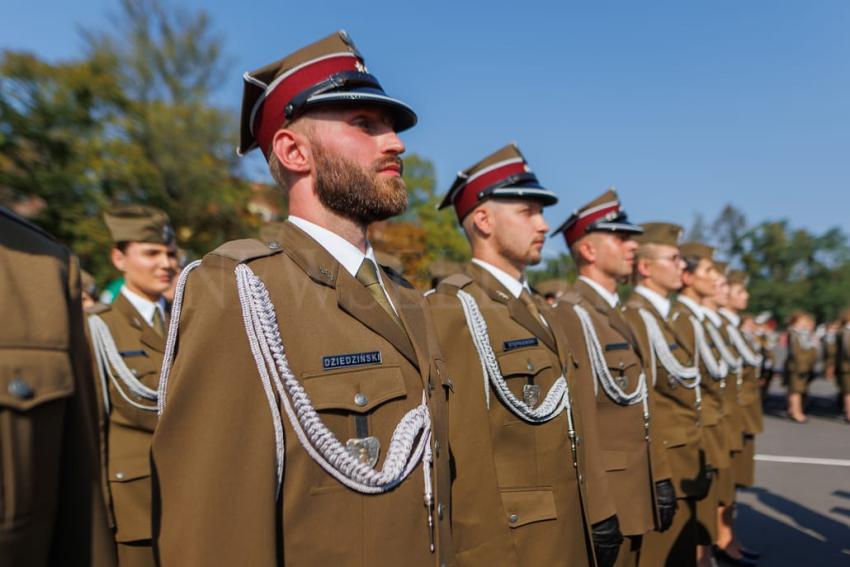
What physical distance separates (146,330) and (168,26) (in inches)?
1145

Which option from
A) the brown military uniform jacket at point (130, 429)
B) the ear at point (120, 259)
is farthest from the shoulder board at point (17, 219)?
the ear at point (120, 259)

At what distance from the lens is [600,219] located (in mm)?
4414

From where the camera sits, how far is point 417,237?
132 feet

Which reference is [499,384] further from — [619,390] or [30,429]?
[30,429]

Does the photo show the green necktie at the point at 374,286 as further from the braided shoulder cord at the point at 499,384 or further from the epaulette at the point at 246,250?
the braided shoulder cord at the point at 499,384

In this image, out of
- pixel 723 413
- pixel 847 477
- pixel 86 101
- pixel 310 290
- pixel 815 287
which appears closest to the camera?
pixel 310 290

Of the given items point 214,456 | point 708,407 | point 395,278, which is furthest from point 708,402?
point 214,456

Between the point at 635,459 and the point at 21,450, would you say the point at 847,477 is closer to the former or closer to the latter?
the point at 635,459

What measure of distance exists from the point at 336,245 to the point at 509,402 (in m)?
1.23

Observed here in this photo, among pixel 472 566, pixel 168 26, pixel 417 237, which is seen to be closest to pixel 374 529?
pixel 472 566

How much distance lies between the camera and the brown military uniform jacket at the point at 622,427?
12.0 feet

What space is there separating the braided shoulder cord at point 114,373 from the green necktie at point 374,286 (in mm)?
2129

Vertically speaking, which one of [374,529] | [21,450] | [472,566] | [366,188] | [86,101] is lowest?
[472,566]

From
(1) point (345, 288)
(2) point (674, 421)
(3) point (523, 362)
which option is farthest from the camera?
(2) point (674, 421)
